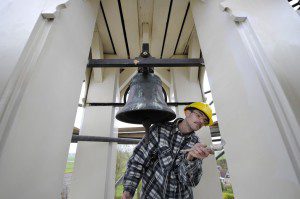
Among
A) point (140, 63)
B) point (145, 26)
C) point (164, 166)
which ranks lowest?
point (164, 166)

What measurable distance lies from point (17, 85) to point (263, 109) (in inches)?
32.6

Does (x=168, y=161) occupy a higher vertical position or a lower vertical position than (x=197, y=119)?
lower

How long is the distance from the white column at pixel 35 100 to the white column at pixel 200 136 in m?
1.45

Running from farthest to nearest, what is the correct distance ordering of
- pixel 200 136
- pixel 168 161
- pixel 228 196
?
pixel 228 196 → pixel 200 136 → pixel 168 161

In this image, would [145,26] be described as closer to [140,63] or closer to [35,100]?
[140,63]

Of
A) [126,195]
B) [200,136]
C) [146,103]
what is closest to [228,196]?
[200,136]

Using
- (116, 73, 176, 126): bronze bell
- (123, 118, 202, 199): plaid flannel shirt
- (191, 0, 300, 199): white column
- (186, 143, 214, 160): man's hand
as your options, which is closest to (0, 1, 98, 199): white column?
(116, 73, 176, 126): bronze bell

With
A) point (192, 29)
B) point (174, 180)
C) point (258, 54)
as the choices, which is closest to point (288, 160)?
point (258, 54)

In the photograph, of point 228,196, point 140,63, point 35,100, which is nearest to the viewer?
point 35,100

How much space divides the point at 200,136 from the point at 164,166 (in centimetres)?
103

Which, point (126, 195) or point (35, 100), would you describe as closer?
point (35, 100)

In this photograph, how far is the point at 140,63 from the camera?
125 centimetres

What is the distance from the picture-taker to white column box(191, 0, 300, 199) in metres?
0.57

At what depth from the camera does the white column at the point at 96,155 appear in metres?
Result: 1.93
